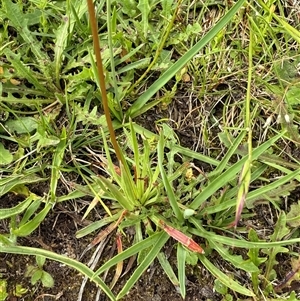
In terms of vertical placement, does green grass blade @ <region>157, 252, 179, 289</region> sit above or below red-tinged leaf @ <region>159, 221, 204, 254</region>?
below

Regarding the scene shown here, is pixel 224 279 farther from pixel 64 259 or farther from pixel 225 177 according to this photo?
A: pixel 64 259

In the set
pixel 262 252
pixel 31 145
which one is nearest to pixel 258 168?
pixel 262 252

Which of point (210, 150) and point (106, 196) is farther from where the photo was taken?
point (210, 150)

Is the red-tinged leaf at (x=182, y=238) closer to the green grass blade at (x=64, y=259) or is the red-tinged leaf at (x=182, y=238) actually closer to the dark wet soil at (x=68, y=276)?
the dark wet soil at (x=68, y=276)

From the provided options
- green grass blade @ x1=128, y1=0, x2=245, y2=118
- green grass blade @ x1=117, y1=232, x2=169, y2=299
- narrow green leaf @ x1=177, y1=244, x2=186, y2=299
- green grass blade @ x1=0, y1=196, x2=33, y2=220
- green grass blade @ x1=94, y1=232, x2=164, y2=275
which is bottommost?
narrow green leaf @ x1=177, y1=244, x2=186, y2=299

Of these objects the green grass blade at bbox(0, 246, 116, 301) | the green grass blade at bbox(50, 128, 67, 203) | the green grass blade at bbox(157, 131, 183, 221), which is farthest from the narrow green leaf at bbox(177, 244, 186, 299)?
the green grass blade at bbox(50, 128, 67, 203)

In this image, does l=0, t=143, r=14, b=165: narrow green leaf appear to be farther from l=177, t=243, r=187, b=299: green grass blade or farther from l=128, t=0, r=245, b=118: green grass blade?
l=177, t=243, r=187, b=299: green grass blade

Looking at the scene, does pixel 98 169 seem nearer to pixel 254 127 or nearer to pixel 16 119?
pixel 16 119
